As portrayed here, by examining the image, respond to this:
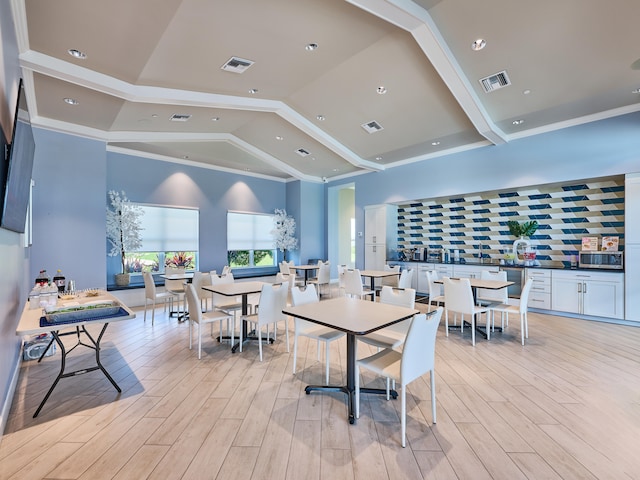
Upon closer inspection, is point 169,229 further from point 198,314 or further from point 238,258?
point 198,314

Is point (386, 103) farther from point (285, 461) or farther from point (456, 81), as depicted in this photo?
point (285, 461)

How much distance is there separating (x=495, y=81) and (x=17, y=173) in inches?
215

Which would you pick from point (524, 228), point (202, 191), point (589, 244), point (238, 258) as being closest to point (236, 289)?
point (202, 191)

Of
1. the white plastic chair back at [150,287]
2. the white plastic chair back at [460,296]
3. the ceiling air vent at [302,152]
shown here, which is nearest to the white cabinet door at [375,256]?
the ceiling air vent at [302,152]

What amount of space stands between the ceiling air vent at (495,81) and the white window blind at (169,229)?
704 centimetres

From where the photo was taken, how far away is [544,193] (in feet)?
19.8

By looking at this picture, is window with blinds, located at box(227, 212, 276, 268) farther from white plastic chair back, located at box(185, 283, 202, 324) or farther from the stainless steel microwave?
the stainless steel microwave

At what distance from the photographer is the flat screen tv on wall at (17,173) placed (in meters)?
2.02

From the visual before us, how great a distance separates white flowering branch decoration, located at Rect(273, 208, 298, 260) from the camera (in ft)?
31.6

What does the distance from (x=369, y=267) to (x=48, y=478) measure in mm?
7547

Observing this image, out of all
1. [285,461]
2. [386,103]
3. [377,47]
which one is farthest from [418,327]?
[386,103]

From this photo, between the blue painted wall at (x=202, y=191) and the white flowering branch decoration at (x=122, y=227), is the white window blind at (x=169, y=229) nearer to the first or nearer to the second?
the blue painted wall at (x=202, y=191)

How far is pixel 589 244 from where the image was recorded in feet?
17.5

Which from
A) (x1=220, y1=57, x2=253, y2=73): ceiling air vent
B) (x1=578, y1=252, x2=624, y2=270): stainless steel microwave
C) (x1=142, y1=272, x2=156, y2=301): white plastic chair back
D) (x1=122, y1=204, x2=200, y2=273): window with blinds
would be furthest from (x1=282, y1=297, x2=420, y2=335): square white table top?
(x1=122, y1=204, x2=200, y2=273): window with blinds
